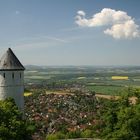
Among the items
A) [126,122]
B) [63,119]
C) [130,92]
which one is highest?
→ [130,92]

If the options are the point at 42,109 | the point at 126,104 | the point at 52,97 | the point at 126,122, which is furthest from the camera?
the point at 52,97

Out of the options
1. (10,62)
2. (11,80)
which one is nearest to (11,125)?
(11,80)

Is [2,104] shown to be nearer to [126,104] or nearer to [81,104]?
[126,104]

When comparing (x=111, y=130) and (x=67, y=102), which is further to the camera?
(x=67, y=102)

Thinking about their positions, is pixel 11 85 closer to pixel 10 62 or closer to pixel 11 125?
pixel 10 62

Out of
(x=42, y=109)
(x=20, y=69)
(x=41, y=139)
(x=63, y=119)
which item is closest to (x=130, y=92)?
(x=20, y=69)

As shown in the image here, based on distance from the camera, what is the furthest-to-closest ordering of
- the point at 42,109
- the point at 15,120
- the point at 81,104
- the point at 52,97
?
the point at 52,97
the point at 81,104
the point at 42,109
the point at 15,120

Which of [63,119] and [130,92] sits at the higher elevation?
[130,92]
